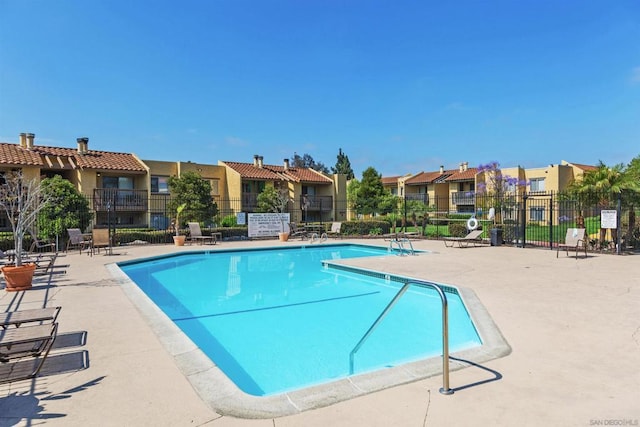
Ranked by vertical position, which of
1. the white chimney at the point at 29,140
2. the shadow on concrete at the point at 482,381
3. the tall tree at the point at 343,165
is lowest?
the shadow on concrete at the point at 482,381

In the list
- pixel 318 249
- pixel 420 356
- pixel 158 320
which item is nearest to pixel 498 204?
pixel 318 249

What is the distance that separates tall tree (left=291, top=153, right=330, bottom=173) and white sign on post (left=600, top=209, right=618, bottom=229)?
74135 millimetres

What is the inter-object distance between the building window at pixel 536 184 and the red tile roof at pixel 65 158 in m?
35.1

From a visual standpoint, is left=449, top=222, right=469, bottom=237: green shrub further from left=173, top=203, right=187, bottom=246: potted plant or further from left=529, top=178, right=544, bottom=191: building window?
left=529, top=178, right=544, bottom=191: building window

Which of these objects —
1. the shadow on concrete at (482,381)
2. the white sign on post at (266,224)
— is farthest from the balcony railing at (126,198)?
the shadow on concrete at (482,381)

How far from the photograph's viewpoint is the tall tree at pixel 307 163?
87.1 metres

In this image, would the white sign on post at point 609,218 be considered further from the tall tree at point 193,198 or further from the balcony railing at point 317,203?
the balcony railing at point 317,203

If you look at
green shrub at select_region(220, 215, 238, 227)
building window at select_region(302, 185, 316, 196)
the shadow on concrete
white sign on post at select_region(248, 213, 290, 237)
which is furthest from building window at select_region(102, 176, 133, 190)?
the shadow on concrete

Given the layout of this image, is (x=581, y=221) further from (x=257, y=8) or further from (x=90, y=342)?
→ (x=90, y=342)

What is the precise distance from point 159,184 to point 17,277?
2245 cm

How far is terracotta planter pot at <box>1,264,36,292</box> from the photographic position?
7.50 metres

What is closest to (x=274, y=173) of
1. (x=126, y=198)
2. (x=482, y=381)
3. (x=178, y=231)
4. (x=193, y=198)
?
(x=126, y=198)

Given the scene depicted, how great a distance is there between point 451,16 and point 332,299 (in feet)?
39.7

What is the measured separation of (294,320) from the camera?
6.82 meters
